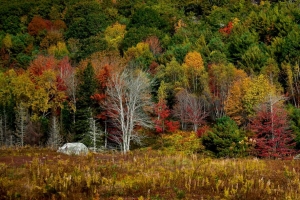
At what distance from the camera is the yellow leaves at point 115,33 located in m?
93.5

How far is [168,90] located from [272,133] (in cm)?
2194

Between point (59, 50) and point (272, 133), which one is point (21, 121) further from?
point (59, 50)

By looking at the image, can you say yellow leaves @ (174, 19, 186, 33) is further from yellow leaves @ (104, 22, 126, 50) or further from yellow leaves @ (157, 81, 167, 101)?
yellow leaves @ (157, 81, 167, 101)

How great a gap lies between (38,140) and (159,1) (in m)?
85.6

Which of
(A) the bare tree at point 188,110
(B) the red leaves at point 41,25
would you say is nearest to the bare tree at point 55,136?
(A) the bare tree at point 188,110

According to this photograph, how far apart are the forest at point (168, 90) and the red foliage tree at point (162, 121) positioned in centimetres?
15

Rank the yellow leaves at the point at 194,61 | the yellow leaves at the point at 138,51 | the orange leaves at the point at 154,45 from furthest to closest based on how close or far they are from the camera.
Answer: the orange leaves at the point at 154,45 → the yellow leaves at the point at 138,51 → the yellow leaves at the point at 194,61

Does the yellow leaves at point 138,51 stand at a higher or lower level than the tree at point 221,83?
higher

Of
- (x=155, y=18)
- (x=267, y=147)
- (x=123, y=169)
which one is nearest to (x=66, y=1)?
(x=155, y=18)

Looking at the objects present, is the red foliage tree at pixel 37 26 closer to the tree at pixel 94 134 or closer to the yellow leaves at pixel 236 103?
the tree at pixel 94 134

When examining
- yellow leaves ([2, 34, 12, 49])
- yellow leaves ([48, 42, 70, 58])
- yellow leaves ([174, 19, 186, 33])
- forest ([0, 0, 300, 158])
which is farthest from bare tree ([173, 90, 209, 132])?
yellow leaves ([2, 34, 12, 49])

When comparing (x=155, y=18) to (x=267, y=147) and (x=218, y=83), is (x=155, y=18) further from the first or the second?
(x=267, y=147)

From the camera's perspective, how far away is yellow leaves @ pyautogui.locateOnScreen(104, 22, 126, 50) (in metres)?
93.5

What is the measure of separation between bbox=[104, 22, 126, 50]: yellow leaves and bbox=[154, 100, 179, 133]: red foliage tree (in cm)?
4075
